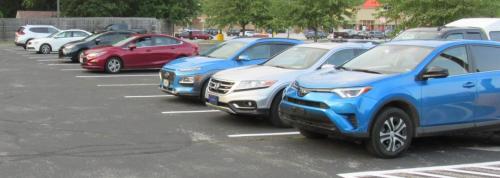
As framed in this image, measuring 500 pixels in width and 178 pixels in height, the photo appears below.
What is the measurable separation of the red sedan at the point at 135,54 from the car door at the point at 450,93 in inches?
497

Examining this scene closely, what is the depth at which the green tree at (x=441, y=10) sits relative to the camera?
74.4 ft

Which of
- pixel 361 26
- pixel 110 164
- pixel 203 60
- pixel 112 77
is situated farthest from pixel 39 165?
pixel 361 26

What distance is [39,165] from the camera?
6707 millimetres

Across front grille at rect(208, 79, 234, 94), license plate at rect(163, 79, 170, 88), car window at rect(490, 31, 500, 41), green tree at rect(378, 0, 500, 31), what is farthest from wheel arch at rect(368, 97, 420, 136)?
green tree at rect(378, 0, 500, 31)

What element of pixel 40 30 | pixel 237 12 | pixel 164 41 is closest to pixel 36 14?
pixel 40 30

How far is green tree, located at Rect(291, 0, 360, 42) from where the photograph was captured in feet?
105

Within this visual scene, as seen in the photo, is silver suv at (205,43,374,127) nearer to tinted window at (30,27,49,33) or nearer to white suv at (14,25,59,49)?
white suv at (14,25,59,49)

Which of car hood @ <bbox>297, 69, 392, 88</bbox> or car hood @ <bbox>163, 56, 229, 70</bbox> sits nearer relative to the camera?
car hood @ <bbox>297, 69, 392, 88</bbox>

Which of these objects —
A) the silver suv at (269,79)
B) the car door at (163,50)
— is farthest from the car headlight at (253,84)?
→ the car door at (163,50)

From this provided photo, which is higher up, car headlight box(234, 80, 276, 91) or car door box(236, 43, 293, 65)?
car door box(236, 43, 293, 65)

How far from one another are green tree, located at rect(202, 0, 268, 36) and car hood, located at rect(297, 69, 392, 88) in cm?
3244

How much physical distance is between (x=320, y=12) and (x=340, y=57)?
22272 millimetres

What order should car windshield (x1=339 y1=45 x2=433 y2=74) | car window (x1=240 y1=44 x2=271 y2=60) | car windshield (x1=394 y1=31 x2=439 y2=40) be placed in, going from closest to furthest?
car windshield (x1=339 y1=45 x2=433 y2=74), car window (x1=240 y1=44 x2=271 y2=60), car windshield (x1=394 y1=31 x2=439 y2=40)

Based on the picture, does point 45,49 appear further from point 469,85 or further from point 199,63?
point 469,85
